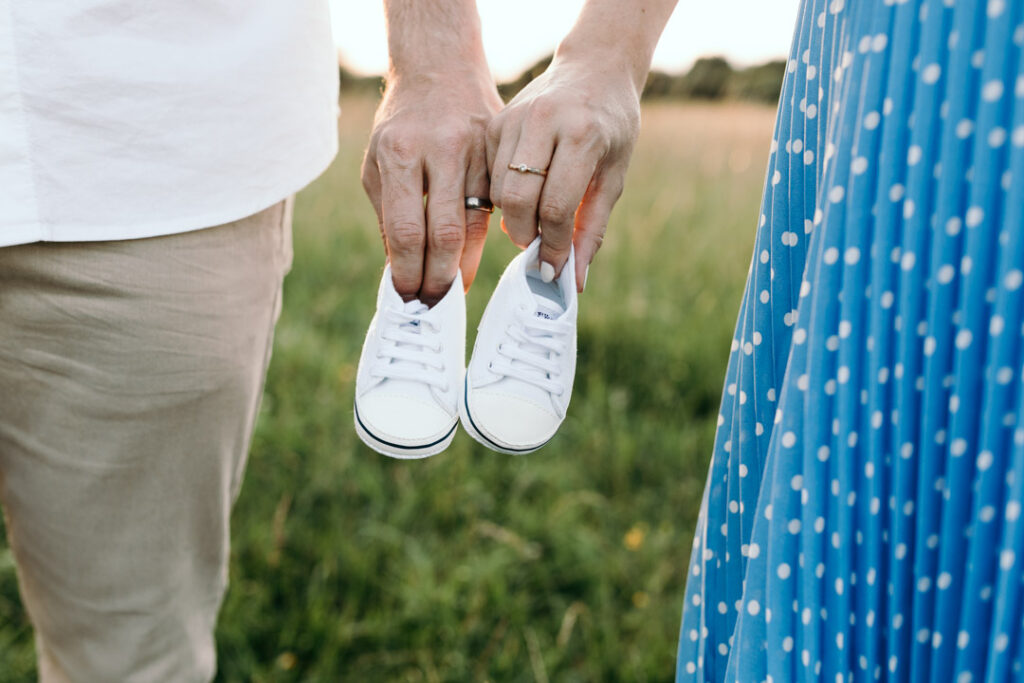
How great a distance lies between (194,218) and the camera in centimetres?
106

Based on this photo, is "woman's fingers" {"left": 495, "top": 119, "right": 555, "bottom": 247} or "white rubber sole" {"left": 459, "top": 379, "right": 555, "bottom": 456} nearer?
"woman's fingers" {"left": 495, "top": 119, "right": 555, "bottom": 247}

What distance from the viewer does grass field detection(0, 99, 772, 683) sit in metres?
1.87

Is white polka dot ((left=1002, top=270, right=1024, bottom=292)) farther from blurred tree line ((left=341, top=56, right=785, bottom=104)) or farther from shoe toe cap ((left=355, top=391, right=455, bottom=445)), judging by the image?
blurred tree line ((left=341, top=56, right=785, bottom=104))

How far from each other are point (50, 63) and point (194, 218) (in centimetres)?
22

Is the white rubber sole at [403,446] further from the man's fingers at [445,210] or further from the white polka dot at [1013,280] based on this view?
the white polka dot at [1013,280]

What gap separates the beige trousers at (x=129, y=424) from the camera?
1.05m

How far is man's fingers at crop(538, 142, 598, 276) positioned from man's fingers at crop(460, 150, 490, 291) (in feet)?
0.32

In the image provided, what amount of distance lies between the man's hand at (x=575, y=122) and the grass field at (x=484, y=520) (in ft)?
3.42

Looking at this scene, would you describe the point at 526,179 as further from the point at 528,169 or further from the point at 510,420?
the point at 510,420

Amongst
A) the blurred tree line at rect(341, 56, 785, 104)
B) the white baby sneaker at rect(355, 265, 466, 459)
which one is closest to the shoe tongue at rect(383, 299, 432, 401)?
the white baby sneaker at rect(355, 265, 466, 459)

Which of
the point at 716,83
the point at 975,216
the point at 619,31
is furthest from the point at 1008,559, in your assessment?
the point at 716,83

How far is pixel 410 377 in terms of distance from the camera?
3.68 feet

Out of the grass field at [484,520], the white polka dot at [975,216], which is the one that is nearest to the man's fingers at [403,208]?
the white polka dot at [975,216]

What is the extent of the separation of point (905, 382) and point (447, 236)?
550mm
